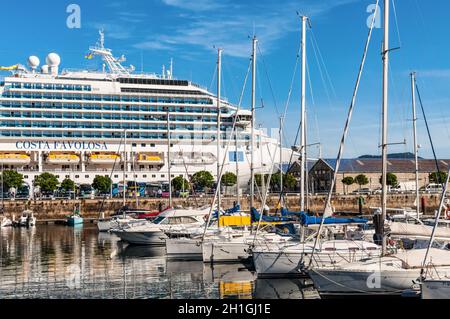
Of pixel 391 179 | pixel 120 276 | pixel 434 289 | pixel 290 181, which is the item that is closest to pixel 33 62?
pixel 290 181

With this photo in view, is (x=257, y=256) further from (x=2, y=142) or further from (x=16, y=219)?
(x=2, y=142)

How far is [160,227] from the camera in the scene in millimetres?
36812

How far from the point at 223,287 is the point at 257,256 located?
1776 millimetres

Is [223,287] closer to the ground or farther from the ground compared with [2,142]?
closer to the ground

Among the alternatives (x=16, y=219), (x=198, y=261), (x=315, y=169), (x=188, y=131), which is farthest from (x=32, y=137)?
(x=198, y=261)

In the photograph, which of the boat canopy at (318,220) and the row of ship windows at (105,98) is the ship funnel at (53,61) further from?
the boat canopy at (318,220)

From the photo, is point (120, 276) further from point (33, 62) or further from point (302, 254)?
point (33, 62)

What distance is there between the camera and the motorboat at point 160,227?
36.5m

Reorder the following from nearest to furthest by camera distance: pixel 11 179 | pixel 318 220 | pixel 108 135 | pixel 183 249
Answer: pixel 318 220 → pixel 183 249 → pixel 11 179 → pixel 108 135

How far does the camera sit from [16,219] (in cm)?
5862

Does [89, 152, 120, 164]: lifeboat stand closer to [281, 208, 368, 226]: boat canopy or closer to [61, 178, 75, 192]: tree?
[61, 178, 75, 192]: tree

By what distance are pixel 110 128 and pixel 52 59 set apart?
41.9 ft

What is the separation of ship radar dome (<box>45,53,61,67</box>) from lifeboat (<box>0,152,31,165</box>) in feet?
45.0
